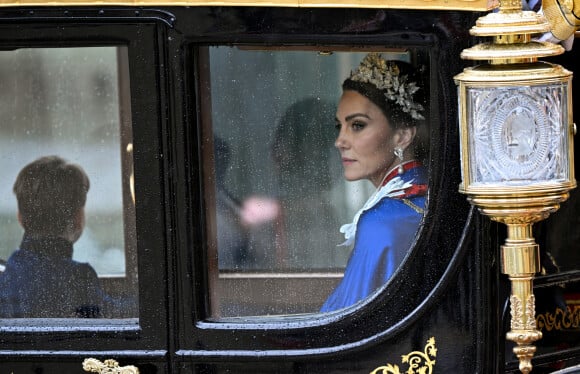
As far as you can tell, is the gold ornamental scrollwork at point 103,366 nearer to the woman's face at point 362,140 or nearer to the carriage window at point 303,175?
the carriage window at point 303,175

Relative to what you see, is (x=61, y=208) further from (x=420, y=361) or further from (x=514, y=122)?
(x=514, y=122)

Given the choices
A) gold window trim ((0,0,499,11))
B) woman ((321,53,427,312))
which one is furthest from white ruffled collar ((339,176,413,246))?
gold window trim ((0,0,499,11))

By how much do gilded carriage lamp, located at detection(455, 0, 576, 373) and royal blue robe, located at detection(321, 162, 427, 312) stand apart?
0.85 feet

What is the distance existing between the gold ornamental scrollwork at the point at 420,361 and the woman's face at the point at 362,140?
360mm

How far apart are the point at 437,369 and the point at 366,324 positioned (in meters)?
0.17

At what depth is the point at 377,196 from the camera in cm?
300

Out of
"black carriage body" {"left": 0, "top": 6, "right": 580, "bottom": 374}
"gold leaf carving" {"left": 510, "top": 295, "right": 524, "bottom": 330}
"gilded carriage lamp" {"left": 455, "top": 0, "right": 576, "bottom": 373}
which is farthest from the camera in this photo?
"black carriage body" {"left": 0, "top": 6, "right": 580, "bottom": 374}

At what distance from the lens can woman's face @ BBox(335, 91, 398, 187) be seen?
2.99 m

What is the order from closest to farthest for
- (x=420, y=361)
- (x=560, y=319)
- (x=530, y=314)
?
(x=530, y=314) < (x=420, y=361) < (x=560, y=319)

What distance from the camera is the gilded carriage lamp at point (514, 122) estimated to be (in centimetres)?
266

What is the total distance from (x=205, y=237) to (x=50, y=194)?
376 millimetres

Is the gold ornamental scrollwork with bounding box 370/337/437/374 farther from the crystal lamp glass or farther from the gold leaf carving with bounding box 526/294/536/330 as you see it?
the crystal lamp glass

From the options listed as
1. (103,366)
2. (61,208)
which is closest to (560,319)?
(103,366)

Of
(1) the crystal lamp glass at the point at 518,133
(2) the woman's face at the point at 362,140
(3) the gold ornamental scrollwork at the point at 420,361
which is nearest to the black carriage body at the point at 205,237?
(3) the gold ornamental scrollwork at the point at 420,361
